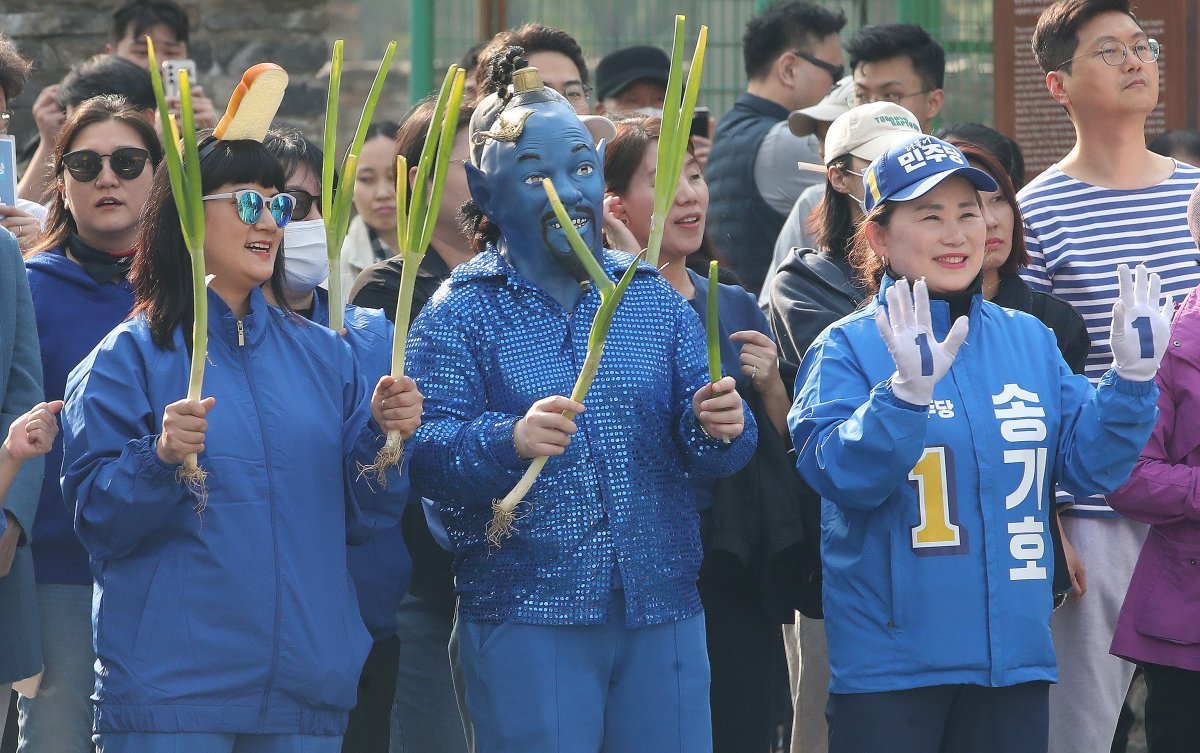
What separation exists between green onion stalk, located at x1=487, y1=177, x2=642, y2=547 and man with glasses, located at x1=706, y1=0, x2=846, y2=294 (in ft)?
7.76

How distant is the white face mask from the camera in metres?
3.75

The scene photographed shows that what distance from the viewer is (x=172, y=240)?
Answer: 3.15 m

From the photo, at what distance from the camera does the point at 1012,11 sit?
6293mm

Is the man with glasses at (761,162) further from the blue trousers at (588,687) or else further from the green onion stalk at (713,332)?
the blue trousers at (588,687)

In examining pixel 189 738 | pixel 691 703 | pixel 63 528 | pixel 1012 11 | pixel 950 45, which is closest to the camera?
pixel 189 738

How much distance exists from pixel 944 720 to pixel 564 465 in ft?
3.05

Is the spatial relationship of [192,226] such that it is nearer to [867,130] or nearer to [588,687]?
[588,687]

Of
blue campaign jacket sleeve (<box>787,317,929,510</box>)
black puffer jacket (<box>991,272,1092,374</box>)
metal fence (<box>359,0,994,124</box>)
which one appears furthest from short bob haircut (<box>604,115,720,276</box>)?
metal fence (<box>359,0,994,124</box>)

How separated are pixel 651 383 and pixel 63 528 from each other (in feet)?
Result: 4.46

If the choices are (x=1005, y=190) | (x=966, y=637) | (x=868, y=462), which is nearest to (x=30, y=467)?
(x=868, y=462)

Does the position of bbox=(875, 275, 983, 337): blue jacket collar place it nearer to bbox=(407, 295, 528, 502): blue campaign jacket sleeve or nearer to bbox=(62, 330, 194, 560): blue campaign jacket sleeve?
bbox=(407, 295, 528, 502): blue campaign jacket sleeve

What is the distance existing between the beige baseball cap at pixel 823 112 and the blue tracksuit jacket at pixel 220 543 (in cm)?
270

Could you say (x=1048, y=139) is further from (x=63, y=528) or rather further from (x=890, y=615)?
(x=63, y=528)

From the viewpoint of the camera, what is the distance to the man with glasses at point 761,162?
549 cm
